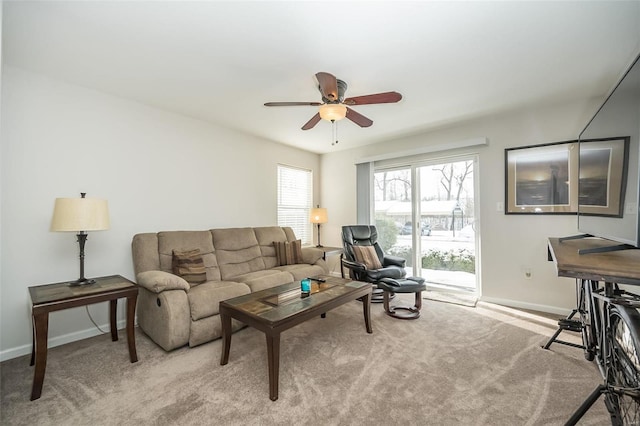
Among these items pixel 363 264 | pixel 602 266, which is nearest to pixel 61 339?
pixel 363 264

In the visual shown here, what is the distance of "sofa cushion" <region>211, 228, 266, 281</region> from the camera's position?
3.39 meters

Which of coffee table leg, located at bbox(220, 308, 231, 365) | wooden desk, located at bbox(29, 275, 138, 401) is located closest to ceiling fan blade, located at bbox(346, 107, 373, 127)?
coffee table leg, located at bbox(220, 308, 231, 365)

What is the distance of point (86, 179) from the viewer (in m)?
2.71

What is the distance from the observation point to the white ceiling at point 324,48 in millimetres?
1737

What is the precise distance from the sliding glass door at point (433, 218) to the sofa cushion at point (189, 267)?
3127mm

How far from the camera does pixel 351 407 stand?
5.48ft

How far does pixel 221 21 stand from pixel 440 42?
1614 mm

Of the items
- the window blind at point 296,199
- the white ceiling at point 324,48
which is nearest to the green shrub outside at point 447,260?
the window blind at point 296,199

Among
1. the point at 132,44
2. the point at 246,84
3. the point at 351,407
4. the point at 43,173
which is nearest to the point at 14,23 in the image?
the point at 132,44

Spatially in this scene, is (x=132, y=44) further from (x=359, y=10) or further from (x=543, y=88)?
(x=543, y=88)

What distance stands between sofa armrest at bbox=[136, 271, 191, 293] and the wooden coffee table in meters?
0.54

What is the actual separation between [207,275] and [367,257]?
2.09 m

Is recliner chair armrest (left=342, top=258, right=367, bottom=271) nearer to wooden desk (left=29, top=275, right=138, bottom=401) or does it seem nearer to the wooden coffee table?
the wooden coffee table

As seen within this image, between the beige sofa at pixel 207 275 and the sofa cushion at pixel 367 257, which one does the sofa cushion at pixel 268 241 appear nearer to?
the beige sofa at pixel 207 275
